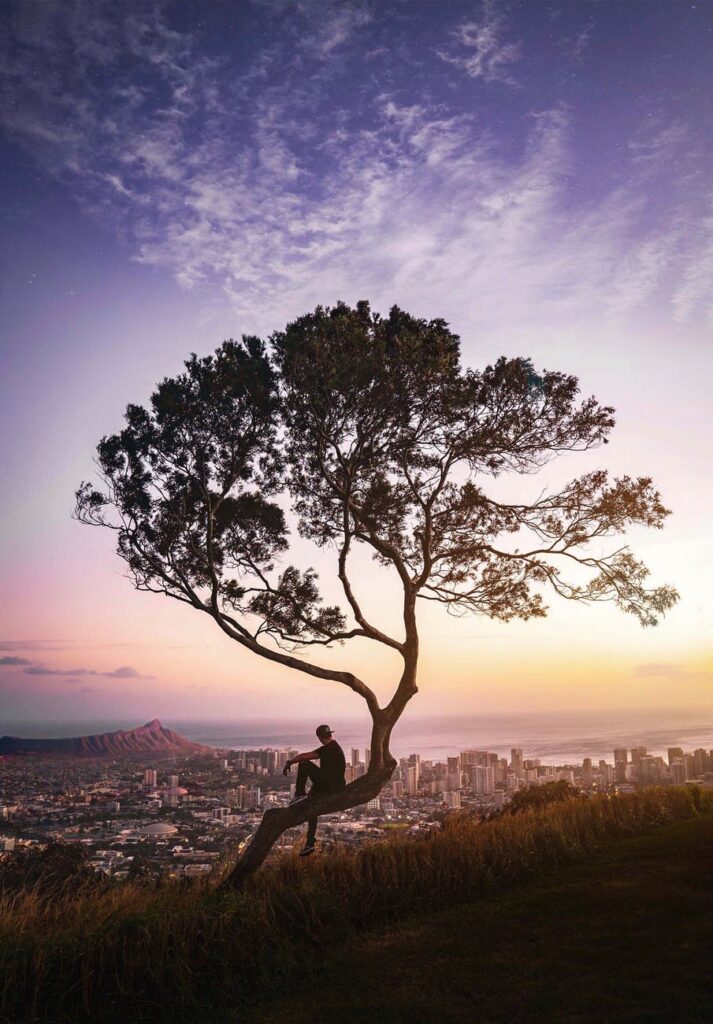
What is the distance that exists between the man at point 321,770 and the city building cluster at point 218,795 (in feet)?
2.34

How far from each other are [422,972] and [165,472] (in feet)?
27.3

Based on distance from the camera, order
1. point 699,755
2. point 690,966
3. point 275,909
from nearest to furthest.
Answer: point 690,966
point 275,909
point 699,755

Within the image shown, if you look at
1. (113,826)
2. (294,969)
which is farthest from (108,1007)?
(113,826)

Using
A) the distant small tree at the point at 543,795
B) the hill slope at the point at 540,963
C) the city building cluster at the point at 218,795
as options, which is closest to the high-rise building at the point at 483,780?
the city building cluster at the point at 218,795

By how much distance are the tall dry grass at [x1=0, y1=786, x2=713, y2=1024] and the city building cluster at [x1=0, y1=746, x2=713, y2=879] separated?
75.5 inches

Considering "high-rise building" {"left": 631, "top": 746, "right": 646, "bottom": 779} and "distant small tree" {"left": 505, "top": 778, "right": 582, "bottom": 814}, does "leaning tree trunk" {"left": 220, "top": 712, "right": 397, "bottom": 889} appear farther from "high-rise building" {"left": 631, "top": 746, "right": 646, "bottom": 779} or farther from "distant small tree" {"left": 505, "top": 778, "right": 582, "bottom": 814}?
"high-rise building" {"left": 631, "top": 746, "right": 646, "bottom": 779}

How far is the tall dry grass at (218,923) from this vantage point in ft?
19.1

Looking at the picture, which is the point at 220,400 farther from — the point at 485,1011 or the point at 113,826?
the point at 113,826

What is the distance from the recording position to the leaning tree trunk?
958cm

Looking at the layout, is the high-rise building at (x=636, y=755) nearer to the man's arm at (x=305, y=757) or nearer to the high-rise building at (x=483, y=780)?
the high-rise building at (x=483, y=780)

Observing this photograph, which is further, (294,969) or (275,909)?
(275,909)

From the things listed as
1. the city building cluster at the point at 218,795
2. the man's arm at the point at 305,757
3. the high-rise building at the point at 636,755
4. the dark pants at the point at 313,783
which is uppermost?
the man's arm at the point at 305,757

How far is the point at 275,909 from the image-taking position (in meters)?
7.42

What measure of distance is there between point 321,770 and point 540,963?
4.72 metres
